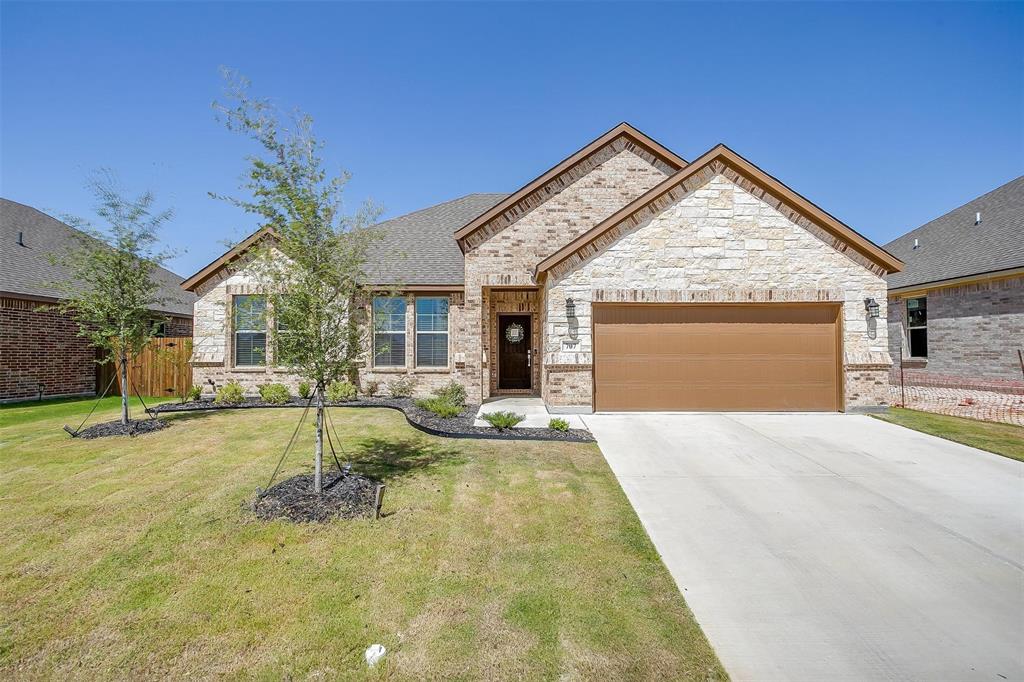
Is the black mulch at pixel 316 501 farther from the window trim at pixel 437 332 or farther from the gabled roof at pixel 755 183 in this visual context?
the window trim at pixel 437 332

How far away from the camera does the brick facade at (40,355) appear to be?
42.2 ft

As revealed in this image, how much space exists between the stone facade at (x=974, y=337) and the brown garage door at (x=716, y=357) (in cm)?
798

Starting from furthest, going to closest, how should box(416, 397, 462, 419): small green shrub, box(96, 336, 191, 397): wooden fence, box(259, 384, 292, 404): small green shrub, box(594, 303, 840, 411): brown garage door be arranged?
Result: box(96, 336, 191, 397): wooden fence, box(259, 384, 292, 404): small green shrub, box(594, 303, 840, 411): brown garage door, box(416, 397, 462, 419): small green shrub

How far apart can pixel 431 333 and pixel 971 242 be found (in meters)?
21.1

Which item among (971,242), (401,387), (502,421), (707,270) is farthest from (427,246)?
(971,242)

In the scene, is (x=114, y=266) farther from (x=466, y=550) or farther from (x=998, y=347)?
(x=998, y=347)

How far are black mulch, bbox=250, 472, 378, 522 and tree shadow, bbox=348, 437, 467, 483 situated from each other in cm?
66

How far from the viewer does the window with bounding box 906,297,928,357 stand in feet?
54.7

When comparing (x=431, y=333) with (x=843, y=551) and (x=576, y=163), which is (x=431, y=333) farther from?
(x=843, y=551)

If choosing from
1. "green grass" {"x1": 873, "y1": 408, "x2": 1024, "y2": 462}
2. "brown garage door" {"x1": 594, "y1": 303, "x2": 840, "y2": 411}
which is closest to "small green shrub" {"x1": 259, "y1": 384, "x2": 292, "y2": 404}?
"brown garage door" {"x1": 594, "y1": 303, "x2": 840, "y2": 411}

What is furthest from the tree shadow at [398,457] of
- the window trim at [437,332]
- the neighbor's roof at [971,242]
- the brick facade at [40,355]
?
the neighbor's roof at [971,242]

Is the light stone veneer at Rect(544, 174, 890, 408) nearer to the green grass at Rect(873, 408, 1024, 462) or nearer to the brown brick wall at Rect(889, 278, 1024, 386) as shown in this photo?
the green grass at Rect(873, 408, 1024, 462)

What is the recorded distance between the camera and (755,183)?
35.7 feet

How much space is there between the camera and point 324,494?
17.4ft
